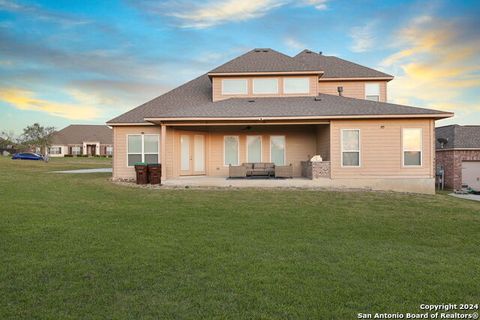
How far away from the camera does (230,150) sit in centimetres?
1956

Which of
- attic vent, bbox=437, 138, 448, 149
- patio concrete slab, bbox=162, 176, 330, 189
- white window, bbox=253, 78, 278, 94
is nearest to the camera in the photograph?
patio concrete slab, bbox=162, 176, 330, 189

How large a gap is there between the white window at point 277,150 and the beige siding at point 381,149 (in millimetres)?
3473

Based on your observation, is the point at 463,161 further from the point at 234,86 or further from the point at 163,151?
the point at 163,151

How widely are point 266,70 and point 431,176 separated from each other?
9.59m

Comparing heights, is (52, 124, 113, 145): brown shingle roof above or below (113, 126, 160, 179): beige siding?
above

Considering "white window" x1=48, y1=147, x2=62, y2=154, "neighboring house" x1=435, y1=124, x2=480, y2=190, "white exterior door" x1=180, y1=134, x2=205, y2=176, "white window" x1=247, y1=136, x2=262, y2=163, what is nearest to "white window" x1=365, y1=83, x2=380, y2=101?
"white window" x1=247, y1=136, x2=262, y2=163

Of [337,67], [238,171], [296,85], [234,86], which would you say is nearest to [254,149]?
[238,171]

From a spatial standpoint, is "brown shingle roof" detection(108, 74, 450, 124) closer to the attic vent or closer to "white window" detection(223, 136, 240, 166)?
"white window" detection(223, 136, 240, 166)

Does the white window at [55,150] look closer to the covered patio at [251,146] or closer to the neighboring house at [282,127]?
the neighboring house at [282,127]

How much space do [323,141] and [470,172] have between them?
596 inches

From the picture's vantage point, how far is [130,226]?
8109 mm

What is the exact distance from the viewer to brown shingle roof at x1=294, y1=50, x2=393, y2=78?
2272 centimetres

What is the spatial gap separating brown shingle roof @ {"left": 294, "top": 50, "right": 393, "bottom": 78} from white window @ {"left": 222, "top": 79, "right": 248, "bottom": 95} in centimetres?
439

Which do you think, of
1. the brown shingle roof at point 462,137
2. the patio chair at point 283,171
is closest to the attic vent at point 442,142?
the brown shingle roof at point 462,137
